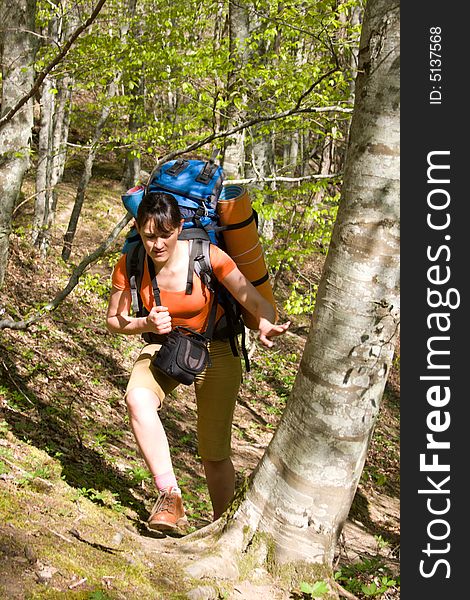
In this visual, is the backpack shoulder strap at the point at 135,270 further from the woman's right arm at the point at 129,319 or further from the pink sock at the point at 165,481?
the pink sock at the point at 165,481

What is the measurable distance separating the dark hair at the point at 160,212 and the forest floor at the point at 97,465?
1718 millimetres

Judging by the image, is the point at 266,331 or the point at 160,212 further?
the point at 266,331

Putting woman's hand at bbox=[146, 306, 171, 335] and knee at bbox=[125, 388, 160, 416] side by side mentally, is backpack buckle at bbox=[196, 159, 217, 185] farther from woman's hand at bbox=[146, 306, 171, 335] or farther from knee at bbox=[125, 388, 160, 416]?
knee at bbox=[125, 388, 160, 416]

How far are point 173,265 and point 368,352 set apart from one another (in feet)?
4.05

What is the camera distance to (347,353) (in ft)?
10.5

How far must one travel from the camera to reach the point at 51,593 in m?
2.71

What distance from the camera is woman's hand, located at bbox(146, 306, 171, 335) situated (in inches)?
135

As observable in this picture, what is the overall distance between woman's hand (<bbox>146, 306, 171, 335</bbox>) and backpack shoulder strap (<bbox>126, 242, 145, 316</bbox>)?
0.27 m

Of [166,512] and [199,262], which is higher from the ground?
[199,262]

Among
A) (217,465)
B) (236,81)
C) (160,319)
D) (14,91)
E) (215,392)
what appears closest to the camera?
(160,319)

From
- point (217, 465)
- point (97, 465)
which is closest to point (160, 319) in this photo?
point (217, 465)

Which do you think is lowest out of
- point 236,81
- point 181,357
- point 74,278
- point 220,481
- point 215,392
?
point 220,481

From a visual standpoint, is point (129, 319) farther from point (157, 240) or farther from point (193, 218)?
point (193, 218)

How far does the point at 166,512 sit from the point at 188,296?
126 cm
